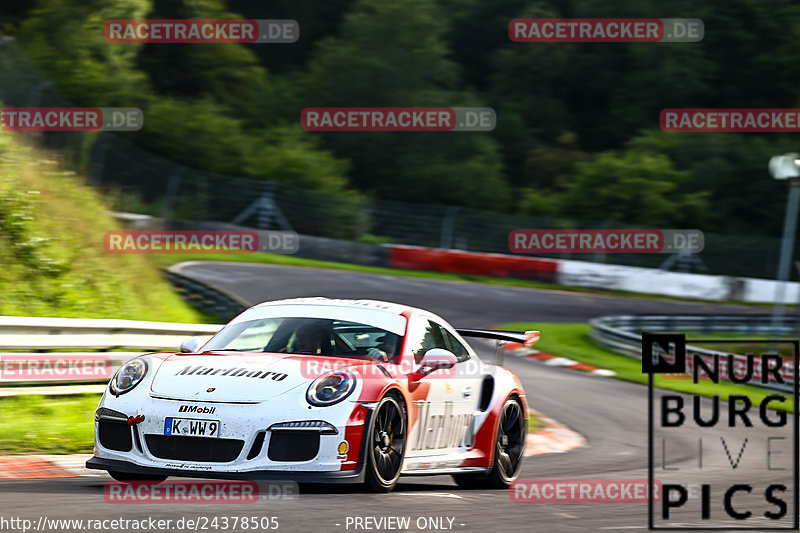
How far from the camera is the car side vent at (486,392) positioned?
799 cm

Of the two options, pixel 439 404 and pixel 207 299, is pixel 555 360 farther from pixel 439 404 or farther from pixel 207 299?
pixel 439 404

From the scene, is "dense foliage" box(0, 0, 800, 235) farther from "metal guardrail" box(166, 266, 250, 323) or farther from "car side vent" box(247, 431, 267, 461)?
Answer: "car side vent" box(247, 431, 267, 461)

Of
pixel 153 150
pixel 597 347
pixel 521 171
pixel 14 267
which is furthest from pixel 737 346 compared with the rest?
pixel 521 171

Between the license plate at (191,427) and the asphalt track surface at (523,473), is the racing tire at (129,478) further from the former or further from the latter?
the license plate at (191,427)

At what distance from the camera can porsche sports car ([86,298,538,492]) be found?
616 cm

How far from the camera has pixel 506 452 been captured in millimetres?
8281

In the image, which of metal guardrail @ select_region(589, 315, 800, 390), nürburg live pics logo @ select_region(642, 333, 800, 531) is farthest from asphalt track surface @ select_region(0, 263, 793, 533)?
metal guardrail @ select_region(589, 315, 800, 390)

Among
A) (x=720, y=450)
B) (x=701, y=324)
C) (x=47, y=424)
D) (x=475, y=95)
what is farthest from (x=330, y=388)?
(x=475, y=95)

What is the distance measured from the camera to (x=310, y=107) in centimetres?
4928

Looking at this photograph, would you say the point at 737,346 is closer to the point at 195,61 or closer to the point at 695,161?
the point at 695,161

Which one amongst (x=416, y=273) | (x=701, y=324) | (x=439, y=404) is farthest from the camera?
(x=416, y=273)

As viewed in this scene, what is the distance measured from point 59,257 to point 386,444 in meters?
8.30

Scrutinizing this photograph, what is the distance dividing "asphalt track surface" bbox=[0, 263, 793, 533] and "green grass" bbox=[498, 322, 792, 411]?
657 mm

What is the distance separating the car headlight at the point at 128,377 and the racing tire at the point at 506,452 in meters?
2.47
